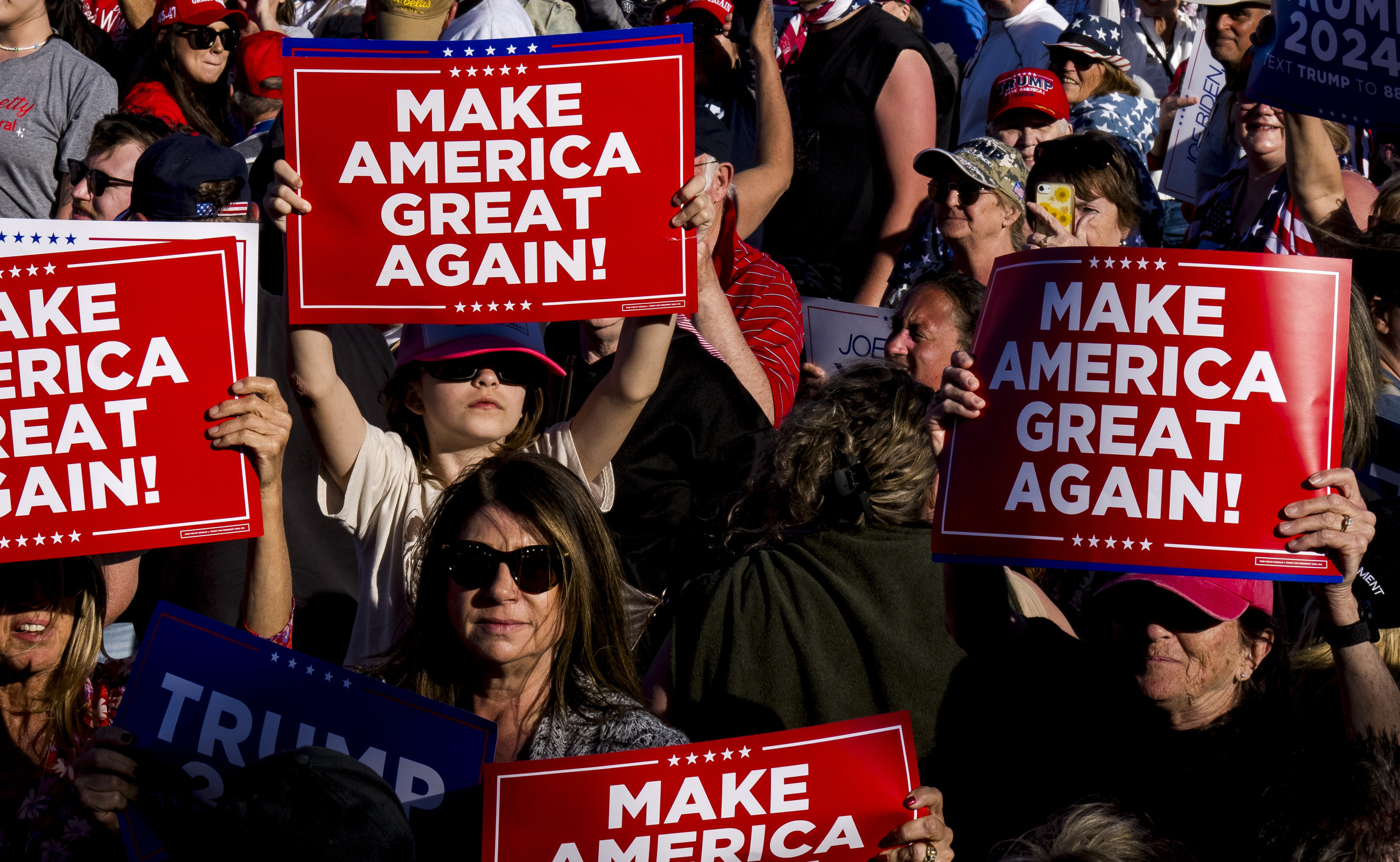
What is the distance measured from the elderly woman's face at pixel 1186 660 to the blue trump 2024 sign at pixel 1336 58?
1.57m

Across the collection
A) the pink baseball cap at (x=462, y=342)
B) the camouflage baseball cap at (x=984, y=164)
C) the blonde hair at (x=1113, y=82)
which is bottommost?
the pink baseball cap at (x=462, y=342)

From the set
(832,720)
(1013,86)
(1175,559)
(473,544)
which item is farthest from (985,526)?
(1013,86)

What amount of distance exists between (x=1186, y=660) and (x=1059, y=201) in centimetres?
253

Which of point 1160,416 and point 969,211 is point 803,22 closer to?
point 969,211

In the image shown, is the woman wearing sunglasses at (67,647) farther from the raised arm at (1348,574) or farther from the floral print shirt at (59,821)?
the raised arm at (1348,574)

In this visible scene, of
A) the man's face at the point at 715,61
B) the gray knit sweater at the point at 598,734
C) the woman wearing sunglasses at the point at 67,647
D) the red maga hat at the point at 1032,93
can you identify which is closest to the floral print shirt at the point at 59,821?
the woman wearing sunglasses at the point at 67,647

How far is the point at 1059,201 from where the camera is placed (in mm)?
5137

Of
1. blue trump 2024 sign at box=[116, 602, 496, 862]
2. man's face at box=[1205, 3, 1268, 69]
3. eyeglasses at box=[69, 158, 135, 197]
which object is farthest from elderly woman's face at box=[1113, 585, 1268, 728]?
eyeglasses at box=[69, 158, 135, 197]

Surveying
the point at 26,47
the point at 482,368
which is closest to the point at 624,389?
the point at 482,368

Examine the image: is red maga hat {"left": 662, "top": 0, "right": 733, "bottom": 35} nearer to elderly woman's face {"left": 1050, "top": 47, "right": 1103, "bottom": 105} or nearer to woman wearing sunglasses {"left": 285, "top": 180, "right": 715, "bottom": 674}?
elderly woman's face {"left": 1050, "top": 47, "right": 1103, "bottom": 105}

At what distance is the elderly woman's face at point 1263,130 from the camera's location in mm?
5254

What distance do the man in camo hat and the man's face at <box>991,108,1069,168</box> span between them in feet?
2.88

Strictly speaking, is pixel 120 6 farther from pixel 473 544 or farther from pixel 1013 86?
pixel 473 544

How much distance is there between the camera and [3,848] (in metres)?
2.99
